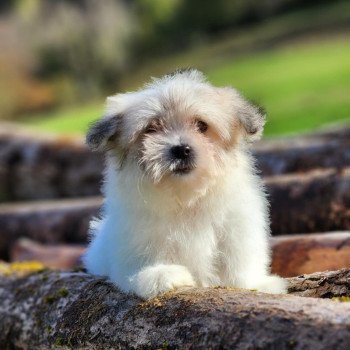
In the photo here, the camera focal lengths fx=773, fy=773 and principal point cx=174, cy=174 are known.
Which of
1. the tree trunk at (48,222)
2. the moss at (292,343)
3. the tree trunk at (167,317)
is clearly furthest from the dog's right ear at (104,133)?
the tree trunk at (48,222)

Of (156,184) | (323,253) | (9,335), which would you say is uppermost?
(156,184)

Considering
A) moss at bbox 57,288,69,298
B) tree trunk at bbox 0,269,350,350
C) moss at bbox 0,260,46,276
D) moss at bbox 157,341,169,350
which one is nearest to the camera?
tree trunk at bbox 0,269,350,350

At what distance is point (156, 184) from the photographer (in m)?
5.07

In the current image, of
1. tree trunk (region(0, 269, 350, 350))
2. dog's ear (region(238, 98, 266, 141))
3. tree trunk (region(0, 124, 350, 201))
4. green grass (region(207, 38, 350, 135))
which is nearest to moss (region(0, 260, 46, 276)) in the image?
tree trunk (region(0, 269, 350, 350))

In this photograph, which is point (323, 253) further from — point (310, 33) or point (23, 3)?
point (23, 3)

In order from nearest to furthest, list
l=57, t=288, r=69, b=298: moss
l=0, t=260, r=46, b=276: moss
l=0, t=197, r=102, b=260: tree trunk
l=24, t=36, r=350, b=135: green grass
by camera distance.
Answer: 1. l=57, t=288, r=69, b=298: moss
2. l=0, t=260, r=46, b=276: moss
3. l=0, t=197, r=102, b=260: tree trunk
4. l=24, t=36, r=350, b=135: green grass

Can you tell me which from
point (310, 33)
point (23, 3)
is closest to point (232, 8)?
point (310, 33)

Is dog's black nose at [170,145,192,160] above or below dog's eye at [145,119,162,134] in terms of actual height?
below

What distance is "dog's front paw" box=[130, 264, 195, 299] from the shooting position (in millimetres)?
4957

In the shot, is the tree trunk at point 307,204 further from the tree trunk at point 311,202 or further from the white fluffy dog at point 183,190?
the white fluffy dog at point 183,190

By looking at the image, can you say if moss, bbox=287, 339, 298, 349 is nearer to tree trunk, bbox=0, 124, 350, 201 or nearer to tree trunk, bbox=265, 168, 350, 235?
tree trunk, bbox=265, 168, 350, 235

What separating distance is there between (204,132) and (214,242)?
0.75 metres

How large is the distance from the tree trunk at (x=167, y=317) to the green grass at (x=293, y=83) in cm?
1543

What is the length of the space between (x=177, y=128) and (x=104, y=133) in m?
0.55
